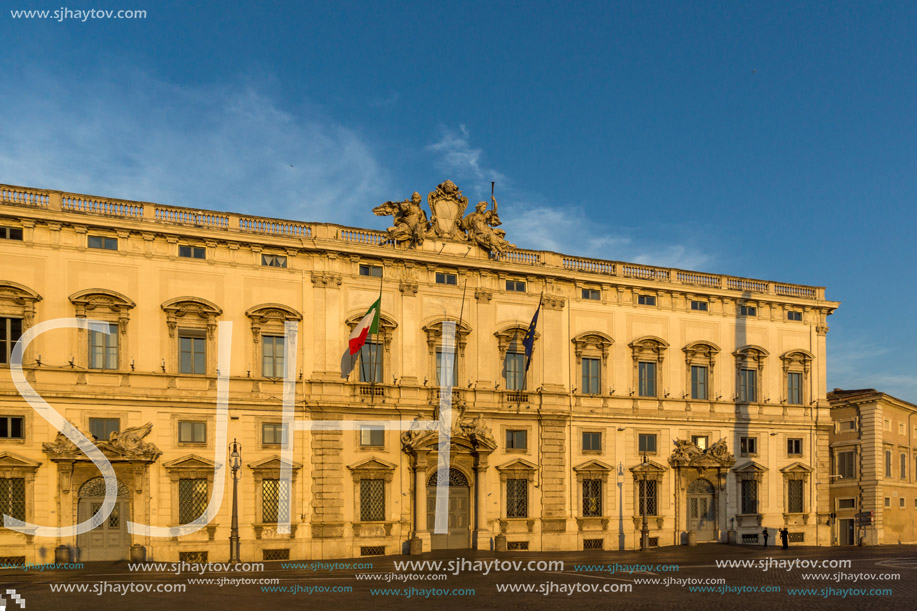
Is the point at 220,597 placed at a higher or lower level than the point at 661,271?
lower

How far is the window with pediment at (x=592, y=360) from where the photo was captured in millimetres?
51219

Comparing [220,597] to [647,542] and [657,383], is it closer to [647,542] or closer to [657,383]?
[647,542]

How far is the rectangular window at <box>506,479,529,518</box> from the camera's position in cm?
4825

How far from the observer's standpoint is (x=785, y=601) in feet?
86.8

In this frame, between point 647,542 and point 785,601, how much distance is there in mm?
22488

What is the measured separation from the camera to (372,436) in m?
45.4

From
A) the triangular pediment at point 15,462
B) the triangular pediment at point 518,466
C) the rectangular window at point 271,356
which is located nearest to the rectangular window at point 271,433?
the rectangular window at point 271,356

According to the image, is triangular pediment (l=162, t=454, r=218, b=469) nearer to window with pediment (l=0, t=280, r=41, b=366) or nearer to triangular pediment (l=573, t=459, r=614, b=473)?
window with pediment (l=0, t=280, r=41, b=366)

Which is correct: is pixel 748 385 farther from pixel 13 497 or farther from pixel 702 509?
pixel 13 497

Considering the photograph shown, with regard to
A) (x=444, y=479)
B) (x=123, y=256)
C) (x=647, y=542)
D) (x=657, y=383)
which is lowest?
(x=647, y=542)

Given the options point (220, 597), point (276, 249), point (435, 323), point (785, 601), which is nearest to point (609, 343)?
point (435, 323)

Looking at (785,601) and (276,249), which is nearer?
(785,601)

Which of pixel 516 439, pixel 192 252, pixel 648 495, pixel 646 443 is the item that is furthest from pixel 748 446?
pixel 192 252

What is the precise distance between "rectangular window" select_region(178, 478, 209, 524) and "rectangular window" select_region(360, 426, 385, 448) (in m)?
8.03
